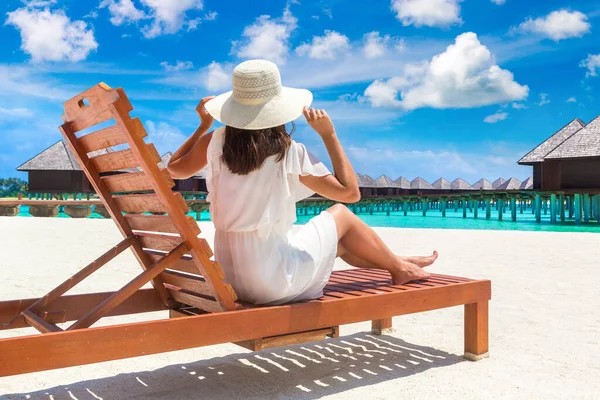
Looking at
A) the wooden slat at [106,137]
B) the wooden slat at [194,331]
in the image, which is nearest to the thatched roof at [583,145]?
the wooden slat at [194,331]

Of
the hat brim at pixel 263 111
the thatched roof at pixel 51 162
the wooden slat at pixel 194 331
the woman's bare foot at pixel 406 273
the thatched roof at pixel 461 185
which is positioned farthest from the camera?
the thatched roof at pixel 461 185

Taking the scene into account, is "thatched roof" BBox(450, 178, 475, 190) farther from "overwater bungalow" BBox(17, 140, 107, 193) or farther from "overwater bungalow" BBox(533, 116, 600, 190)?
"overwater bungalow" BBox(17, 140, 107, 193)

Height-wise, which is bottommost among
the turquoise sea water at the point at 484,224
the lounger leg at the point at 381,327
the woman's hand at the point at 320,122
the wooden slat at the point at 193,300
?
the lounger leg at the point at 381,327

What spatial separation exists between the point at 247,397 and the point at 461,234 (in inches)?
400

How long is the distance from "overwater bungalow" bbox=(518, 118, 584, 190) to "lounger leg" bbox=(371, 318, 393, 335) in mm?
25454

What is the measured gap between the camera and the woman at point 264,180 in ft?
8.13

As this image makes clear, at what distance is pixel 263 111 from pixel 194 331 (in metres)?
0.91

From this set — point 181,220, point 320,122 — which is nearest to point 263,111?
point 320,122

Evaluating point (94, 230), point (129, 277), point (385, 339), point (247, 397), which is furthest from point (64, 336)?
point (94, 230)

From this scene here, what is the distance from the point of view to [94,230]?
458 inches

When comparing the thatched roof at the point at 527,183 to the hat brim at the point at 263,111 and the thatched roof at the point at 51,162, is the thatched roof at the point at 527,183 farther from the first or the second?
the hat brim at the point at 263,111

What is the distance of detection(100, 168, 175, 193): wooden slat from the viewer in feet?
7.44

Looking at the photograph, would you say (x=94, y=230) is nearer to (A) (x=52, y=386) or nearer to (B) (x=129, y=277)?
(B) (x=129, y=277)

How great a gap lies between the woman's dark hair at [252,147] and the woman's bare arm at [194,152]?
171mm
